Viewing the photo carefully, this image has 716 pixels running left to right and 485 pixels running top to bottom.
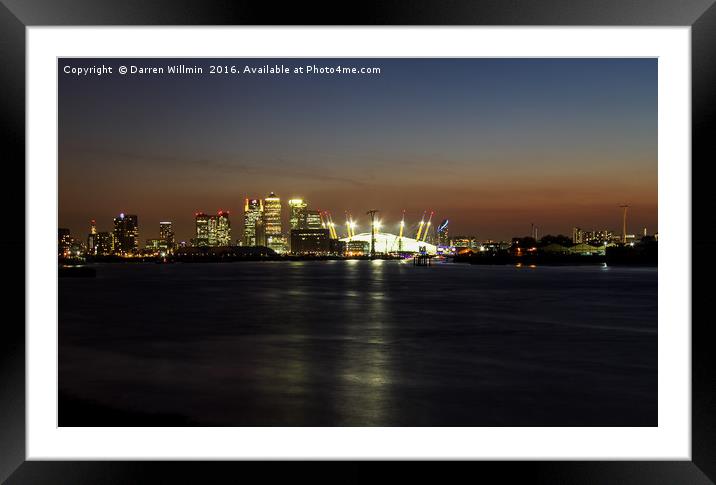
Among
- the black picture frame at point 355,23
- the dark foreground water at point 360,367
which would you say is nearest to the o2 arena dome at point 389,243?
the dark foreground water at point 360,367

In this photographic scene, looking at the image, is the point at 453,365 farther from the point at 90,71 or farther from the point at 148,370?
the point at 90,71

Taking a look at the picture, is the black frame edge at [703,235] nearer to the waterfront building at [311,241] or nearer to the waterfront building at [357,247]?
the waterfront building at [357,247]

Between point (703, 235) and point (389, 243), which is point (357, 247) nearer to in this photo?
point (389, 243)

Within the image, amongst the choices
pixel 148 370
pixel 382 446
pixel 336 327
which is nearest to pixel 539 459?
pixel 382 446

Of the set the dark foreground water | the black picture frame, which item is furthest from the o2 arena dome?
the black picture frame

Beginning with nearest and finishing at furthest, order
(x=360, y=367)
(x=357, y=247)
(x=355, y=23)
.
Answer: (x=355, y=23)
(x=360, y=367)
(x=357, y=247)

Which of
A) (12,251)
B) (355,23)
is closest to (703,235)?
(355,23)
